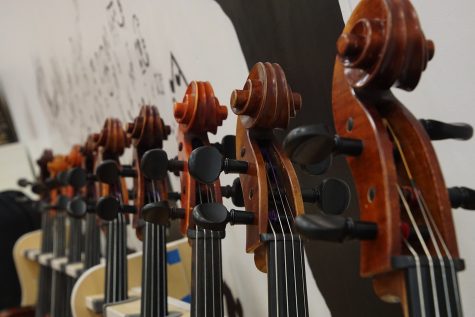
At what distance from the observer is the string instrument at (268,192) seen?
2.50ft

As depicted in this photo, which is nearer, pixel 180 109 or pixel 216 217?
pixel 216 217

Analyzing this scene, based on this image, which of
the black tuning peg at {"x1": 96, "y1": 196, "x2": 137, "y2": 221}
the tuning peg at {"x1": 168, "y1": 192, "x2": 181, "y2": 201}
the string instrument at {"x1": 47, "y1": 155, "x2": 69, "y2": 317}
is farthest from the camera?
the string instrument at {"x1": 47, "y1": 155, "x2": 69, "y2": 317}

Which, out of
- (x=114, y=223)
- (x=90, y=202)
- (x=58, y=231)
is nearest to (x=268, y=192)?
(x=114, y=223)

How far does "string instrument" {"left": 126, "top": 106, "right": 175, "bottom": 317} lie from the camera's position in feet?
3.72

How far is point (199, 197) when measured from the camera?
3.29ft

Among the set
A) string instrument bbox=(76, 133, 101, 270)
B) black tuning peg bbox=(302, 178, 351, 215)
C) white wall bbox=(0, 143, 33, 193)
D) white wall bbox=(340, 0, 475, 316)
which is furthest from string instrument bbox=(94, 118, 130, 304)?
white wall bbox=(0, 143, 33, 193)

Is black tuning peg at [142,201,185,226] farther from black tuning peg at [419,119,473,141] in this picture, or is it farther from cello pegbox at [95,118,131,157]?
cello pegbox at [95,118,131,157]

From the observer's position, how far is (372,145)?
607 millimetres

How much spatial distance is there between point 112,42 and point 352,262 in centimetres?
142

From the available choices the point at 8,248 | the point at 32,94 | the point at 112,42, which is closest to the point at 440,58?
the point at 112,42

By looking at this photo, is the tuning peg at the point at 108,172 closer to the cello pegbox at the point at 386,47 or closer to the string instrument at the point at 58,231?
the string instrument at the point at 58,231

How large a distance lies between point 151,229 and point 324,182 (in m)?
0.60

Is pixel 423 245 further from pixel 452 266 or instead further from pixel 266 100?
pixel 266 100

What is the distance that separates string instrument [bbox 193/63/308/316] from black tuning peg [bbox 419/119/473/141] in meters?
0.22
